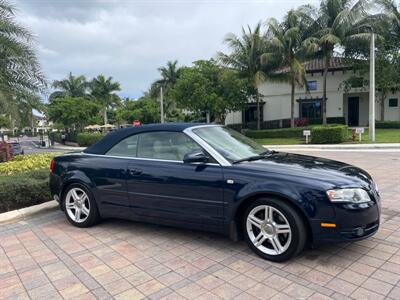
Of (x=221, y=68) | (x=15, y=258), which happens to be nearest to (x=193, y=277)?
(x=15, y=258)

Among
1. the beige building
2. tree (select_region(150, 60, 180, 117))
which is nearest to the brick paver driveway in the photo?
the beige building

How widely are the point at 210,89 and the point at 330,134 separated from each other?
10391mm

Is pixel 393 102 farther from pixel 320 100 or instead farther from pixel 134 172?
pixel 134 172

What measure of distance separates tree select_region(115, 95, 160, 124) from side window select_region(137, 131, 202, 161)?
4279cm

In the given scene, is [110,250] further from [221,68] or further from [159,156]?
[221,68]

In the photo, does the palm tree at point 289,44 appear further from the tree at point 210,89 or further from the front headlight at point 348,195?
the front headlight at point 348,195

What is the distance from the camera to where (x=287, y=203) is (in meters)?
3.56

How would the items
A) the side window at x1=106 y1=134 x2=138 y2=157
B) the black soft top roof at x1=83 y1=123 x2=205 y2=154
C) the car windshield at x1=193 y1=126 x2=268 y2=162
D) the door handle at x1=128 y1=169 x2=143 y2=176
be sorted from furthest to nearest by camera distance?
the side window at x1=106 y1=134 x2=138 y2=157, the black soft top roof at x1=83 y1=123 x2=205 y2=154, the door handle at x1=128 y1=169 x2=143 y2=176, the car windshield at x1=193 y1=126 x2=268 y2=162

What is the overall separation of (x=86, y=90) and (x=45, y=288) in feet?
170

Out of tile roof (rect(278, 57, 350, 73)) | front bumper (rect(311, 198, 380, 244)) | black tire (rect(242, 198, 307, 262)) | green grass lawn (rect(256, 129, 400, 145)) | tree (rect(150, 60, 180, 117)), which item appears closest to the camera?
front bumper (rect(311, 198, 380, 244))

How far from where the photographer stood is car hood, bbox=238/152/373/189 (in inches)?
140

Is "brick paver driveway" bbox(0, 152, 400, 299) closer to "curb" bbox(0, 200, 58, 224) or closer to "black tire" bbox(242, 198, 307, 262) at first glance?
"black tire" bbox(242, 198, 307, 262)

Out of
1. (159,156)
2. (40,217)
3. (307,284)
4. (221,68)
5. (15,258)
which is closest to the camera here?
(307,284)

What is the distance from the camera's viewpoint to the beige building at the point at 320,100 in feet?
99.1
